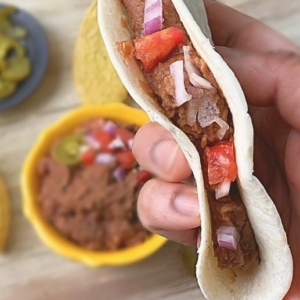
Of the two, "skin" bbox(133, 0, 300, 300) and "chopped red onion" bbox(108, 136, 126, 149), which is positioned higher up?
"skin" bbox(133, 0, 300, 300)

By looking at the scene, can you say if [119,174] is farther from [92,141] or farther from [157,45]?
[157,45]

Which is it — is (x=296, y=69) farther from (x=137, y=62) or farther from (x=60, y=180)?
(x=60, y=180)

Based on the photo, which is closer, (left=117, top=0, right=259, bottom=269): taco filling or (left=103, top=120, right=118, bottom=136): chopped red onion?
(left=117, top=0, right=259, bottom=269): taco filling

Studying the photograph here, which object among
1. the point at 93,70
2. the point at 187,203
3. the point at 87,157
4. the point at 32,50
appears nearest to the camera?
the point at 187,203

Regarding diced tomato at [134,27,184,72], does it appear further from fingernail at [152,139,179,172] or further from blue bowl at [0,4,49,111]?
blue bowl at [0,4,49,111]

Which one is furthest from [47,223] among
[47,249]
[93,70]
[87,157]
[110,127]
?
[93,70]

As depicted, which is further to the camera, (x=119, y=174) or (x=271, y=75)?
(x=119, y=174)

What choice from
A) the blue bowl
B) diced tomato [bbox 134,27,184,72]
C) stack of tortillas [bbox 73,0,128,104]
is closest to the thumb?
diced tomato [bbox 134,27,184,72]

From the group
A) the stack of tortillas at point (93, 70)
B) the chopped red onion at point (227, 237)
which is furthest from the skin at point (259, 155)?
the stack of tortillas at point (93, 70)
